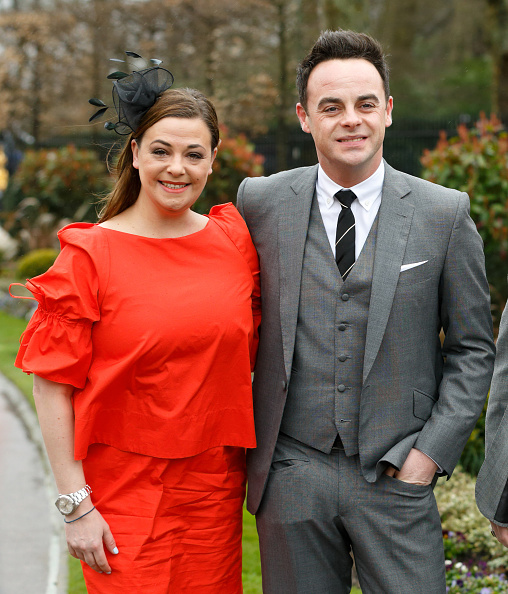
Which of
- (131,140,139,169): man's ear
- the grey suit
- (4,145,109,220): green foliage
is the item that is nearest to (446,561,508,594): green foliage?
the grey suit

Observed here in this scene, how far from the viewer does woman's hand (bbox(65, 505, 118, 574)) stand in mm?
2336

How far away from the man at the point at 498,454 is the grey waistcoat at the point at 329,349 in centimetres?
44

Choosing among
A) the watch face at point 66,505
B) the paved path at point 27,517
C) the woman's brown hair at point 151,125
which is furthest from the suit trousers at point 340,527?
the paved path at point 27,517

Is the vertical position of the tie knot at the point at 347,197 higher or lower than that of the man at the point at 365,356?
higher

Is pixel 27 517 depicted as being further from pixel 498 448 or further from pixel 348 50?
pixel 348 50

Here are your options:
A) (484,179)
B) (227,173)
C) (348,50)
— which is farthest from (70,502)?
(227,173)

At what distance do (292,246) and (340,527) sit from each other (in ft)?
3.16

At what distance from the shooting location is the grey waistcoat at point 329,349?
7.80 feet

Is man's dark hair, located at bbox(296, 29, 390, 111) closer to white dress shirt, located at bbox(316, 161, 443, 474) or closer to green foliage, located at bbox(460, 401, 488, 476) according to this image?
white dress shirt, located at bbox(316, 161, 443, 474)

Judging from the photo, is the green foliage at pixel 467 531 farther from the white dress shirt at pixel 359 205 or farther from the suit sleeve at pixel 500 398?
the white dress shirt at pixel 359 205

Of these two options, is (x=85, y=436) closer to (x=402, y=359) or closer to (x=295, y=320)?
(x=295, y=320)

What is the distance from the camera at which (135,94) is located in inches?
95.3

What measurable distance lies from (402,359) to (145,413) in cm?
87

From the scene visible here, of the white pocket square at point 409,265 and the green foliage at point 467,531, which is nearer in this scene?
the white pocket square at point 409,265
